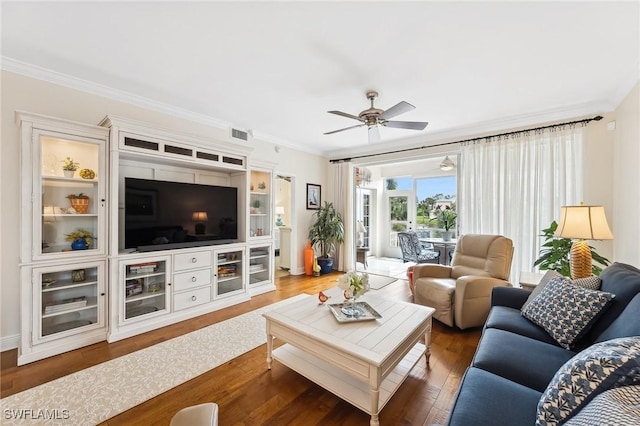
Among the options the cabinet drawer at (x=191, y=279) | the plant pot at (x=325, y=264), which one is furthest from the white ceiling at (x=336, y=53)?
the plant pot at (x=325, y=264)

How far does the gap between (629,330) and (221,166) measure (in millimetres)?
3982

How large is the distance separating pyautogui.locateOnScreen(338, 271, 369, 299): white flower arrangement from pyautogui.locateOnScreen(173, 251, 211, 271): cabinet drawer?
2.03 m

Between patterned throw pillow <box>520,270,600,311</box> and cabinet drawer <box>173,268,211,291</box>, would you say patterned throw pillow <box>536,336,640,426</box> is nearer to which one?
patterned throw pillow <box>520,270,600,311</box>

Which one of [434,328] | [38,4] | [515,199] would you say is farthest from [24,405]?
[515,199]

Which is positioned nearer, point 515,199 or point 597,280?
point 597,280

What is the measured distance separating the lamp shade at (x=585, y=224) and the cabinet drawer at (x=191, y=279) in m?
3.99

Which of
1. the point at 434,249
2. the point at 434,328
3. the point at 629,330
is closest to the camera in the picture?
the point at 629,330

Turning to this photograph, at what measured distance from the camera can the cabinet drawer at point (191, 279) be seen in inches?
126

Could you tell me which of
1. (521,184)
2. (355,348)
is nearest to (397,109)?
(355,348)

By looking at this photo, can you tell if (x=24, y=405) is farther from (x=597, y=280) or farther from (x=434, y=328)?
(x=597, y=280)

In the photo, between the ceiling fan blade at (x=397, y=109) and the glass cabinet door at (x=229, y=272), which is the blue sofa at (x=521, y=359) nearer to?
the ceiling fan blade at (x=397, y=109)

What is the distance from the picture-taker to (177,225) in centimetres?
337

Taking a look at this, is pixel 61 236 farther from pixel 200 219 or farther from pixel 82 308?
pixel 200 219

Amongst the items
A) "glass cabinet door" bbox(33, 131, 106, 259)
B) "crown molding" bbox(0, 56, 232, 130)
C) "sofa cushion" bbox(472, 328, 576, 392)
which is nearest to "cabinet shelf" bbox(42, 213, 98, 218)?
"glass cabinet door" bbox(33, 131, 106, 259)
